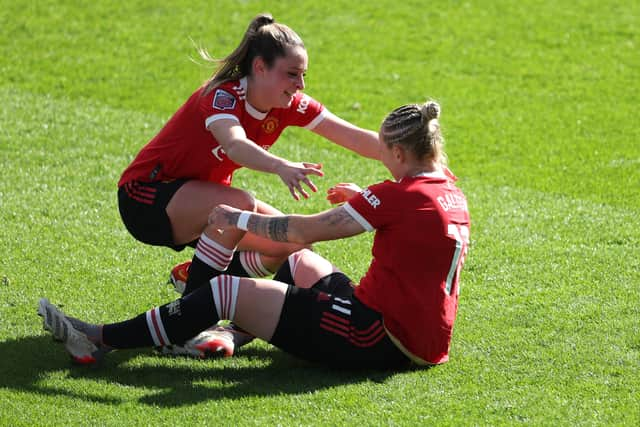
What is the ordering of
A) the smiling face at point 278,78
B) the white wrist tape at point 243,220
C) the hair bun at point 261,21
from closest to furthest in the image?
the white wrist tape at point 243,220
the smiling face at point 278,78
the hair bun at point 261,21

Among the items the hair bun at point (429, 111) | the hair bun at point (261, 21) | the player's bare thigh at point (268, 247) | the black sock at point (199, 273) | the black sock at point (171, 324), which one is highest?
the hair bun at point (261, 21)

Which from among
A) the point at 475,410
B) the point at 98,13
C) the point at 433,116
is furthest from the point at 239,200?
the point at 98,13

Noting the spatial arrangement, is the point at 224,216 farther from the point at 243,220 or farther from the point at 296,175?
the point at 296,175

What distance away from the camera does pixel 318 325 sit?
532cm

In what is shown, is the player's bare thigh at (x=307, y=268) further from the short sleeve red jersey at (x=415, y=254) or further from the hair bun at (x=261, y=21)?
the hair bun at (x=261, y=21)

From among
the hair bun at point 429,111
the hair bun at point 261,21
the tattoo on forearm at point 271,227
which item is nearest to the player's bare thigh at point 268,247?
the tattoo on forearm at point 271,227

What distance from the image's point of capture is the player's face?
19.4 feet

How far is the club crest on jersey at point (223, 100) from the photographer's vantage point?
590cm

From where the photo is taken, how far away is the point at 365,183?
9094 mm

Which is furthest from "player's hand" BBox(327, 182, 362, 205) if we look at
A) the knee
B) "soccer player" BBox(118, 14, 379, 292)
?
the knee

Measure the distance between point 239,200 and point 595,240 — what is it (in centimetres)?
302

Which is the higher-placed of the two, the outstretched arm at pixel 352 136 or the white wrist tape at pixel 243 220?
the outstretched arm at pixel 352 136

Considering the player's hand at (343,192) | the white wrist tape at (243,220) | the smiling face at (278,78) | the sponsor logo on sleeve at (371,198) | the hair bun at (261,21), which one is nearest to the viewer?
the sponsor logo on sleeve at (371,198)

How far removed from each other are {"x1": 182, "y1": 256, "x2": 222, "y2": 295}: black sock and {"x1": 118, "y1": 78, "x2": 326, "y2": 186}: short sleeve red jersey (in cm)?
61
